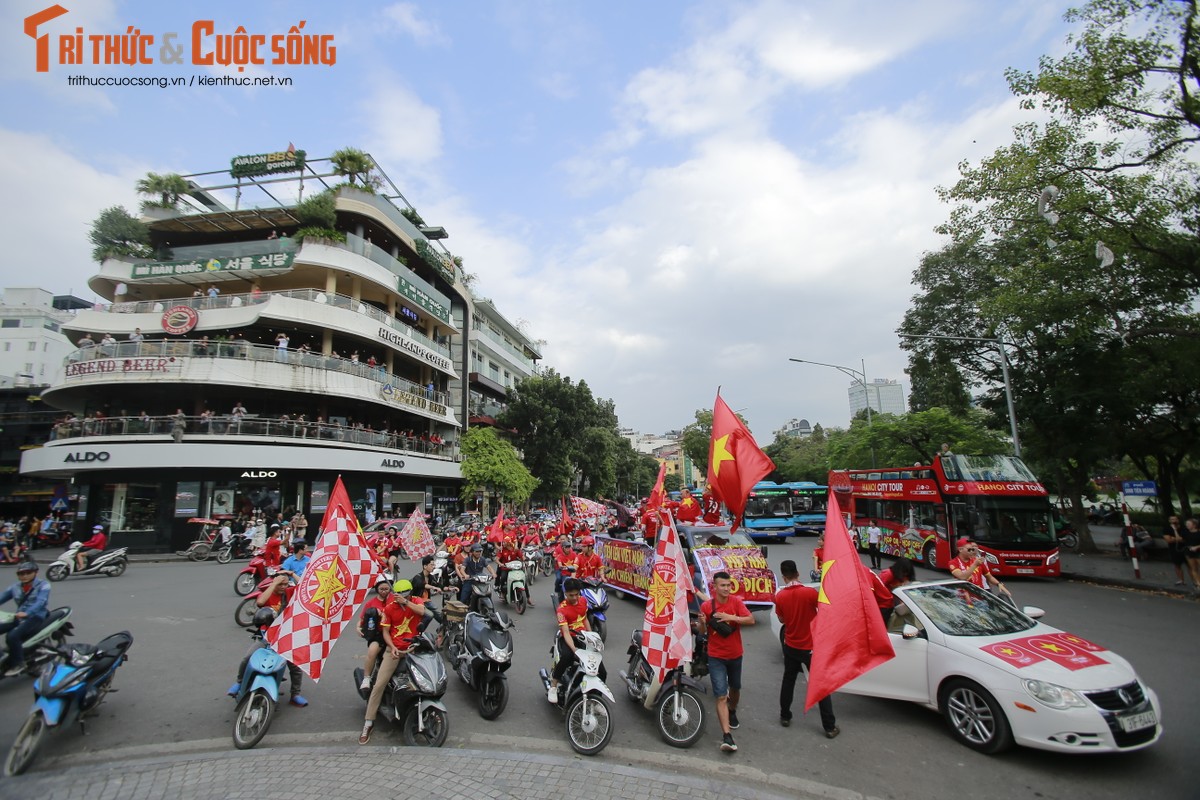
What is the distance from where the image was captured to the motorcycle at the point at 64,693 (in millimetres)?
4930

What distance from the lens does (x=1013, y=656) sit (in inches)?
199

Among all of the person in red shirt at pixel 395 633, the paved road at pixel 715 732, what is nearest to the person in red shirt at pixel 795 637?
the paved road at pixel 715 732

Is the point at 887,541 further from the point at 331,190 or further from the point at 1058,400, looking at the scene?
the point at 331,190

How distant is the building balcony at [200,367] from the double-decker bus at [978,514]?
855 inches

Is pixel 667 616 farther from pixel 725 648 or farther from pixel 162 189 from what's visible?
pixel 162 189

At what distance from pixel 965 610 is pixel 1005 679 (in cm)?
108

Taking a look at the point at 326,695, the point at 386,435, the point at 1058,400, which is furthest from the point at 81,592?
the point at 1058,400

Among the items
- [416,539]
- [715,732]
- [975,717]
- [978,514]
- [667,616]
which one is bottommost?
[715,732]

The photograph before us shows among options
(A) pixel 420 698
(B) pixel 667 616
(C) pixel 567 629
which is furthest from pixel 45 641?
(B) pixel 667 616

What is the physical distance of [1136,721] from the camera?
461cm

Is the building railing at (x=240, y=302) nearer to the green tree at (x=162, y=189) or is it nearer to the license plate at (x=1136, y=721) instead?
the green tree at (x=162, y=189)

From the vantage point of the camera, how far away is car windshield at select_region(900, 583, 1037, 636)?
18.6ft

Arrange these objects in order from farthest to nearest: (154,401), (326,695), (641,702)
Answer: (154,401) < (326,695) < (641,702)

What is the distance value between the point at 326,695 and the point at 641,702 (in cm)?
363
